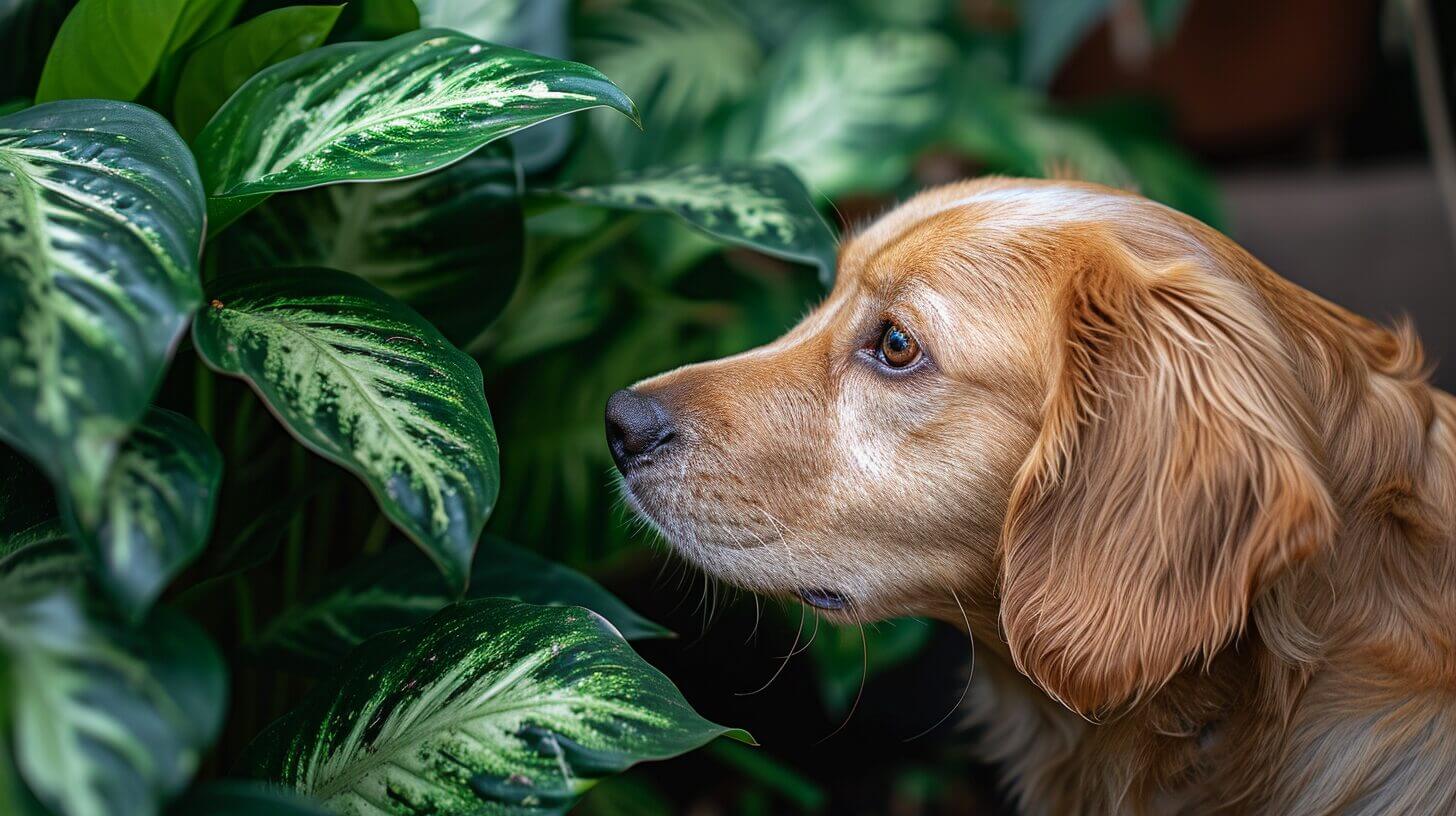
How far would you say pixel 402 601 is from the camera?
4.35 ft

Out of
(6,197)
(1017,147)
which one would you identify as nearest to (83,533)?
(6,197)

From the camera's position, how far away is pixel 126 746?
688 mm

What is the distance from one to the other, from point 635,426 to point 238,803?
615mm

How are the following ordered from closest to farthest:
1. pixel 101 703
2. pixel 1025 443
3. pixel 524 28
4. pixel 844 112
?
pixel 101 703, pixel 1025 443, pixel 524 28, pixel 844 112

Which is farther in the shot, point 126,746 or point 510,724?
point 510,724

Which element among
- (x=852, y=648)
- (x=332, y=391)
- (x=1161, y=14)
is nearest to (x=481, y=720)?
(x=332, y=391)

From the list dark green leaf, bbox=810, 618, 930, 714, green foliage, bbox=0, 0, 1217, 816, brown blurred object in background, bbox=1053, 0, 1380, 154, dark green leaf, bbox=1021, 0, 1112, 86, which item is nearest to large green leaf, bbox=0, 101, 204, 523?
green foliage, bbox=0, 0, 1217, 816

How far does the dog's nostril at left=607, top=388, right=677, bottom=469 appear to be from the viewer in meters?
1.29

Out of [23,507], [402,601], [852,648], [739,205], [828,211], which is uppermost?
[739,205]

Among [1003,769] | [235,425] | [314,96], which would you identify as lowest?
[1003,769]

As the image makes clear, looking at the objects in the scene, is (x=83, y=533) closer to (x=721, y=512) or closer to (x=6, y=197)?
(x=6, y=197)

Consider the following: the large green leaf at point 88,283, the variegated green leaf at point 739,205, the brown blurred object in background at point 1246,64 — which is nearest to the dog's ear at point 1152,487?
the variegated green leaf at point 739,205

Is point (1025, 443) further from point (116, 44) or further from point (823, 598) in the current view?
point (116, 44)

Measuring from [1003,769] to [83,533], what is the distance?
4.05ft
